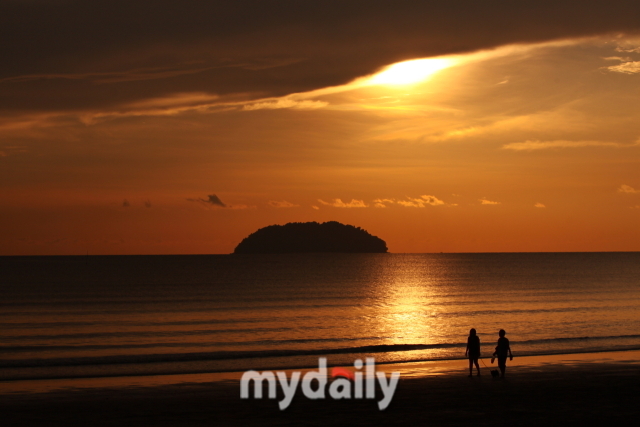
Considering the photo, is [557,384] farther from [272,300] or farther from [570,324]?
[272,300]

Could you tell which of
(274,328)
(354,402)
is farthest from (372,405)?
(274,328)

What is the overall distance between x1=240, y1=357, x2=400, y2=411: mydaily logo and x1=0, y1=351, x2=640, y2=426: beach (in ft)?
1.32

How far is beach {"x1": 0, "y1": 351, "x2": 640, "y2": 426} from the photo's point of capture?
668 inches

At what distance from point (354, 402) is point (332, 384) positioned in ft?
13.0

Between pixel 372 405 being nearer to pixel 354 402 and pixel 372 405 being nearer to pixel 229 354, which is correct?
pixel 354 402

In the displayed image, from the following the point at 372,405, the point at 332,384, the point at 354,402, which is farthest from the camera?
the point at 332,384

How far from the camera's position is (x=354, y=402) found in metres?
19.1

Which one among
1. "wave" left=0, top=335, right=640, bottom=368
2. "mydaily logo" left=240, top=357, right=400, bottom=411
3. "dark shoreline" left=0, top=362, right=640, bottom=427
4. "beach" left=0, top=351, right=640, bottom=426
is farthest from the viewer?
"wave" left=0, top=335, right=640, bottom=368

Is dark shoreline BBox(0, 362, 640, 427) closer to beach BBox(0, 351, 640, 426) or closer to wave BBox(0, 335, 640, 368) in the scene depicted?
beach BBox(0, 351, 640, 426)

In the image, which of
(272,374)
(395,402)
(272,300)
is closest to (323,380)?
(272,374)

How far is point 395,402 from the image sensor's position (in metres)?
19.1

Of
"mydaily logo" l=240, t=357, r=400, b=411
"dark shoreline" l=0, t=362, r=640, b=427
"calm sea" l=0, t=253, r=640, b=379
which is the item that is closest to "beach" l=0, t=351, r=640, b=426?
Answer: "dark shoreline" l=0, t=362, r=640, b=427

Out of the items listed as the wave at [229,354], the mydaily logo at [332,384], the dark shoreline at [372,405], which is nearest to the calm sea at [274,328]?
the wave at [229,354]

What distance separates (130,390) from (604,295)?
248 ft
